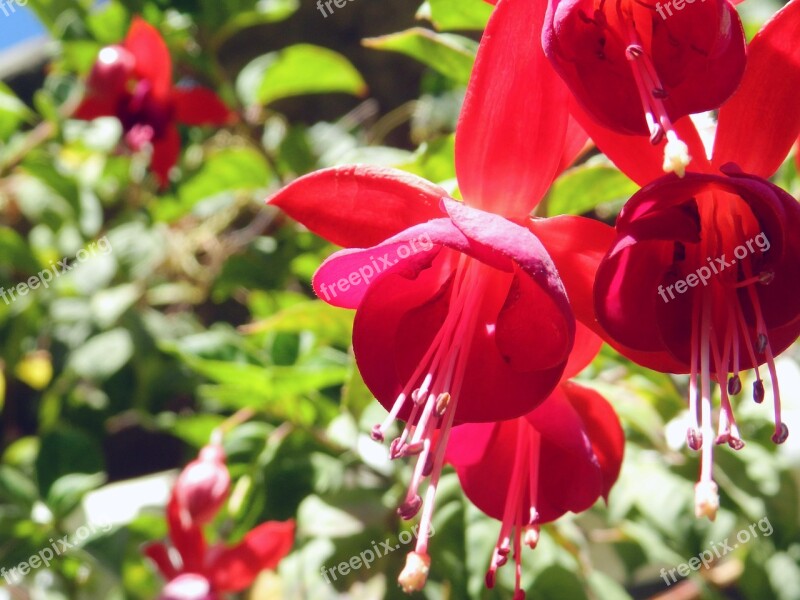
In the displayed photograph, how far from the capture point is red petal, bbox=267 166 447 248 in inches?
18.6

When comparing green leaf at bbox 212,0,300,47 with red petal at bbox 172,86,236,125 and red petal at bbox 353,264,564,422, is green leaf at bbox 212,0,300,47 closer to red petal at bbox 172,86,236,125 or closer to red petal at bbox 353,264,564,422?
red petal at bbox 172,86,236,125

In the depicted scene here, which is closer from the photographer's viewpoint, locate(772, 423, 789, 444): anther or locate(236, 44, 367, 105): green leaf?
locate(772, 423, 789, 444): anther

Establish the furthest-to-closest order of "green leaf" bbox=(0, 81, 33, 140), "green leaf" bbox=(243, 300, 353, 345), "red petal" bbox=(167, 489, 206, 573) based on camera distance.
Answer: "green leaf" bbox=(0, 81, 33, 140) → "red petal" bbox=(167, 489, 206, 573) → "green leaf" bbox=(243, 300, 353, 345)

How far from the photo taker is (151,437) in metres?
1.92

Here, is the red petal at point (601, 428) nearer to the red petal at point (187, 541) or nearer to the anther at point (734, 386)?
the anther at point (734, 386)

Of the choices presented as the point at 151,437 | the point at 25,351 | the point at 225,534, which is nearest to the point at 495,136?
the point at 225,534

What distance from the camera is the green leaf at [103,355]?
3.91 feet

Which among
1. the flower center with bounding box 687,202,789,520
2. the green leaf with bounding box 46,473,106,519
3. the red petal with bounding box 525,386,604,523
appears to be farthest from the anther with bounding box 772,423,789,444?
the green leaf with bounding box 46,473,106,519

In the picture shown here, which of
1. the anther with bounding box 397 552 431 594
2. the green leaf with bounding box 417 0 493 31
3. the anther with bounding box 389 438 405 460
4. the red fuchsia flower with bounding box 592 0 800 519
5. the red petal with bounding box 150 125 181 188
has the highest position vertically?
the green leaf with bounding box 417 0 493 31

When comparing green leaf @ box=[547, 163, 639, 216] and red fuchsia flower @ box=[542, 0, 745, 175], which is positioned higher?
red fuchsia flower @ box=[542, 0, 745, 175]

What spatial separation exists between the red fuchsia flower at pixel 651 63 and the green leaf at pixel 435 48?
0.78 feet

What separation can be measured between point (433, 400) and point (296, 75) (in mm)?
958

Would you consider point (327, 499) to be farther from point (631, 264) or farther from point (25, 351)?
point (25, 351)

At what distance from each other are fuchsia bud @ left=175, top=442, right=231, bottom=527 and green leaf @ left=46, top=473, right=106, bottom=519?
0.21 meters
